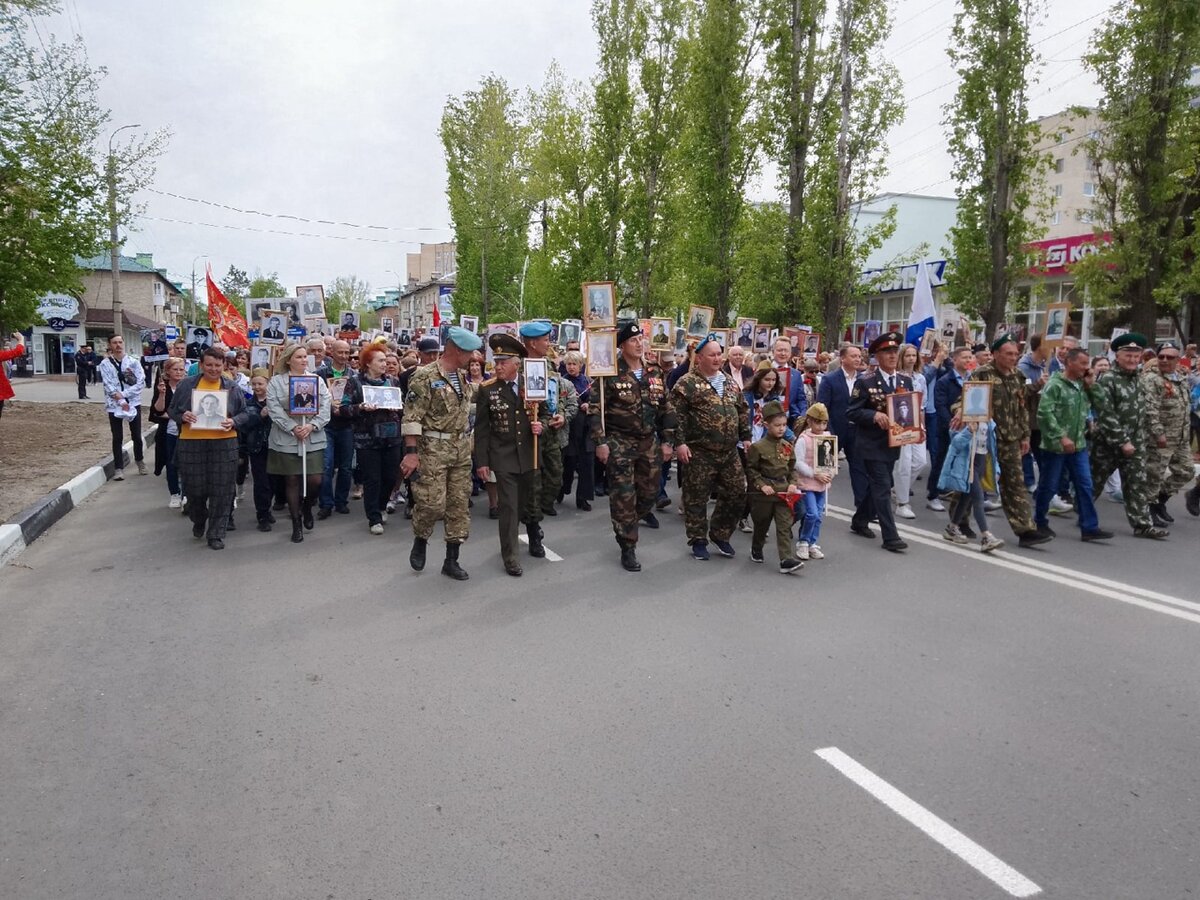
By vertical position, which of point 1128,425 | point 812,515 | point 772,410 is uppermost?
point 772,410

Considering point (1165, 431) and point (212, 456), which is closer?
point (212, 456)

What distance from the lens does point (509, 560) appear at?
689 centimetres

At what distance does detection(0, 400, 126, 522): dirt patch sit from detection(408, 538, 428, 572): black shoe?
4376 millimetres

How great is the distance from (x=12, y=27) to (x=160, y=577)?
1072cm

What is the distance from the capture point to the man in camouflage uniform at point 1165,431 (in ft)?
28.6

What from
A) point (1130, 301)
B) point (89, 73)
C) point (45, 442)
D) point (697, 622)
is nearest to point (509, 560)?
point (697, 622)

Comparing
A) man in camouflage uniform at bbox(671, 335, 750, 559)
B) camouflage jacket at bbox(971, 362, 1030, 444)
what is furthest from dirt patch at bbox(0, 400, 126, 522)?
camouflage jacket at bbox(971, 362, 1030, 444)

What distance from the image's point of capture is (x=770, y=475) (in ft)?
23.9

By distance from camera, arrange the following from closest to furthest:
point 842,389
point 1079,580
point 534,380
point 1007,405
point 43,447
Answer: point 1079,580
point 534,380
point 1007,405
point 842,389
point 43,447

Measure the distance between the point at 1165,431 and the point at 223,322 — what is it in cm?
1361

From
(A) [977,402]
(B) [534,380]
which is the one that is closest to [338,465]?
(B) [534,380]

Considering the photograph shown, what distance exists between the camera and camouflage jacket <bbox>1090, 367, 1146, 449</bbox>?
852cm

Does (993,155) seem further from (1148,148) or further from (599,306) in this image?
(599,306)

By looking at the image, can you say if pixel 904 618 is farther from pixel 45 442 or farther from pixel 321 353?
pixel 45 442
